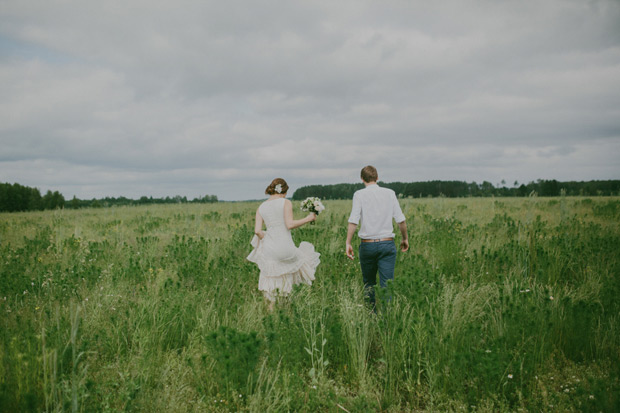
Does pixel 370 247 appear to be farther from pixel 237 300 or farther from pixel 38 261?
pixel 38 261

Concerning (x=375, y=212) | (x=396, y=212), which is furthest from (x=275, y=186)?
(x=396, y=212)

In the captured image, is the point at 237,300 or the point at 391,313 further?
the point at 237,300

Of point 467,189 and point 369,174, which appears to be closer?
point 369,174

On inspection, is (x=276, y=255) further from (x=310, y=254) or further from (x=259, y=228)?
(x=310, y=254)

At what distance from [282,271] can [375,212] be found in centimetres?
172

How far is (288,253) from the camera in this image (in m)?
5.22

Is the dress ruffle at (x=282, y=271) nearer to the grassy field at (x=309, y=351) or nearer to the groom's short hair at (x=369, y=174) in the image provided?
the grassy field at (x=309, y=351)

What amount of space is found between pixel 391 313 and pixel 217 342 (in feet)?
6.42

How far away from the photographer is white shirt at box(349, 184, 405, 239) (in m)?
4.98

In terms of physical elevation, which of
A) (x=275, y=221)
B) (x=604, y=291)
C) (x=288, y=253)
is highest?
(x=275, y=221)

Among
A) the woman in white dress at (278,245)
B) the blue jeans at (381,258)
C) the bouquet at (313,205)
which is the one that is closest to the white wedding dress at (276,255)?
the woman in white dress at (278,245)

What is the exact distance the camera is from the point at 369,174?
17.0ft

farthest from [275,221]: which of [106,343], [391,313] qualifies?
[106,343]

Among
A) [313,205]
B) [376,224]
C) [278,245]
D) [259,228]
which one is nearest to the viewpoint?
[376,224]
